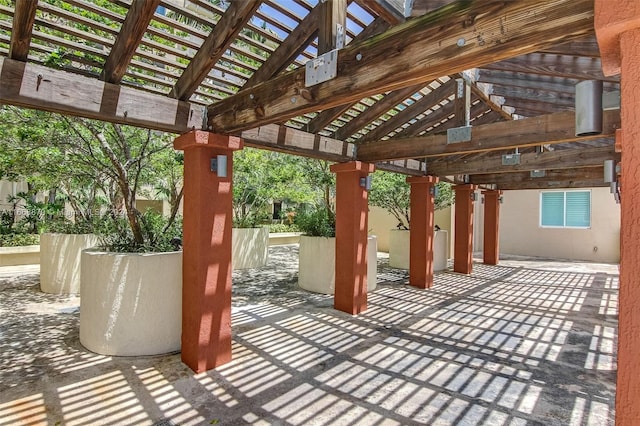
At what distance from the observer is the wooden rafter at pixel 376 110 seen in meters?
4.65

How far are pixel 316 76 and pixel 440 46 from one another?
0.94 meters

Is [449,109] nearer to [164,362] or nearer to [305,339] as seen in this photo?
[305,339]

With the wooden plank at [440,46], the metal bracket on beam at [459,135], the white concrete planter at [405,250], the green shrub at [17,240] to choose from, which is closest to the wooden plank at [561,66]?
the metal bracket on beam at [459,135]

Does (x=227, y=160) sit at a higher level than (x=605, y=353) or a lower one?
higher

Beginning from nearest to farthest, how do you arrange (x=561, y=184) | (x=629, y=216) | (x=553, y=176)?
(x=629, y=216), (x=553, y=176), (x=561, y=184)

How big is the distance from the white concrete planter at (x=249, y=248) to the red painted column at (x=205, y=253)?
5.88 metres

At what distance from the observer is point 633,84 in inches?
49.6

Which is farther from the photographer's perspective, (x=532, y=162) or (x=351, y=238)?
(x=532, y=162)

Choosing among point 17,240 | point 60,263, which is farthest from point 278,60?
point 17,240

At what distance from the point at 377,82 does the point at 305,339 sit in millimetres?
3275

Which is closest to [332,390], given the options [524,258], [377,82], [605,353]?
[377,82]

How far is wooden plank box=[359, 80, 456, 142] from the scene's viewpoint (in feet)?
16.7

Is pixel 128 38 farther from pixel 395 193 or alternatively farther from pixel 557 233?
pixel 557 233

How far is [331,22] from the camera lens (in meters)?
2.66
